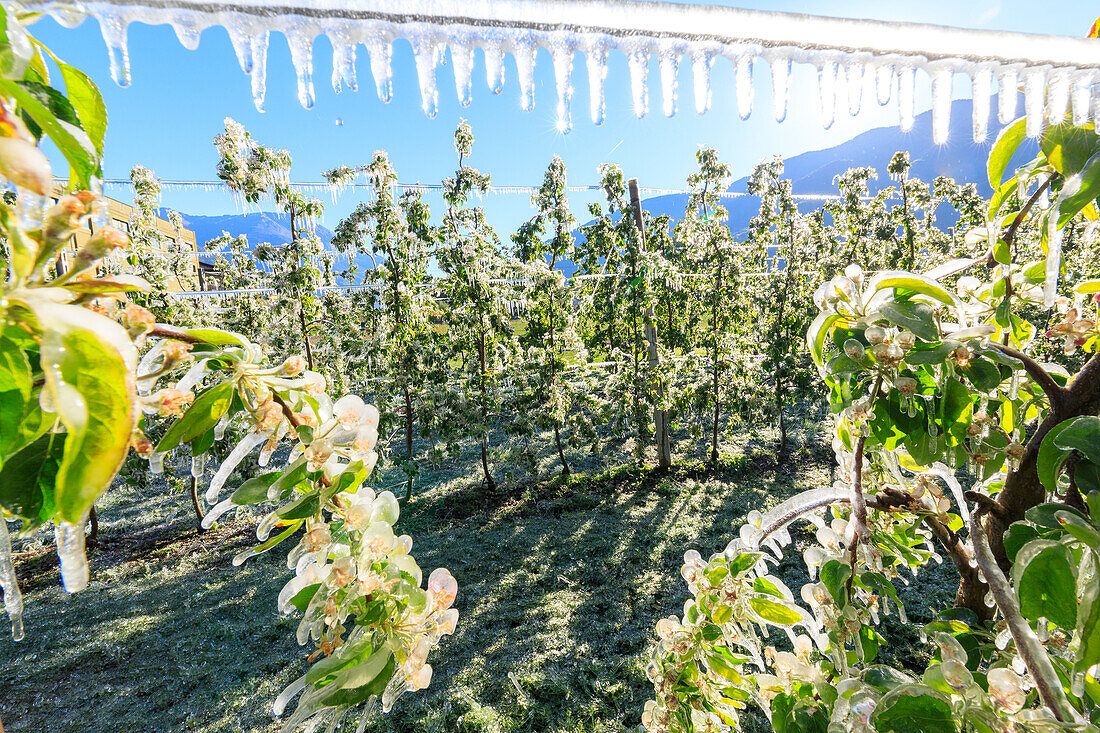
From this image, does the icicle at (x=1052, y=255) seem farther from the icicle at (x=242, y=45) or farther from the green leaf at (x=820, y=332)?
the icicle at (x=242, y=45)

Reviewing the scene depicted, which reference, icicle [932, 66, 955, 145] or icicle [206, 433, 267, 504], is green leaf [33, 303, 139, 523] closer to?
icicle [206, 433, 267, 504]

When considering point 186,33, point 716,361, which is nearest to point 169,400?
point 186,33

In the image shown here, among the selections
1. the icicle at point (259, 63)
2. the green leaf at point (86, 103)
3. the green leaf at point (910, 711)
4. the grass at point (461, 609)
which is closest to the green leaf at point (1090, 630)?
the green leaf at point (910, 711)

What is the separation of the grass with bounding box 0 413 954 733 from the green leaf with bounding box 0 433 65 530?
8.44 ft

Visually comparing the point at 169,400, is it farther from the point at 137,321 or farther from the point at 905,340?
the point at 905,340

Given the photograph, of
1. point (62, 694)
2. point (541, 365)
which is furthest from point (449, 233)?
point (62, 694)

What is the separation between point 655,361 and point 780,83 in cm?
508

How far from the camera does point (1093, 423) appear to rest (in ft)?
1.59

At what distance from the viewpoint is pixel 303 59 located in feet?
1.06

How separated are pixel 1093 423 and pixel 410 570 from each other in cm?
72

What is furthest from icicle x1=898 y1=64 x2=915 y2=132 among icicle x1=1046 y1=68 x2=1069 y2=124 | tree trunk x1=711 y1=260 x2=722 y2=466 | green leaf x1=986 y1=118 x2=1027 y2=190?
tree trunk x1=711 y1=260 x2=722 y2=466

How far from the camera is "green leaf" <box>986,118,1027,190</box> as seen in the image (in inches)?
24.2

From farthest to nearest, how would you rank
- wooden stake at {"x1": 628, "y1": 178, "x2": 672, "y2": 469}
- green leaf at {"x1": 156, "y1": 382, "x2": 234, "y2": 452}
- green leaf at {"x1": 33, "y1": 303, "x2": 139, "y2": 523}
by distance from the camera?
wooden stake at {"x1": 628, "y1": 178, "x2": 672, "y2": 469} → green leaf at {"x1": 156, "y1": 382, "x2": 234, "y2": 452} → green leaf at {"x1": 33, "y1": 303, "x2": 139, "y2": 523}

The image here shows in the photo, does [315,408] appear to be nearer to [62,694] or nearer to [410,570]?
[410,570]
